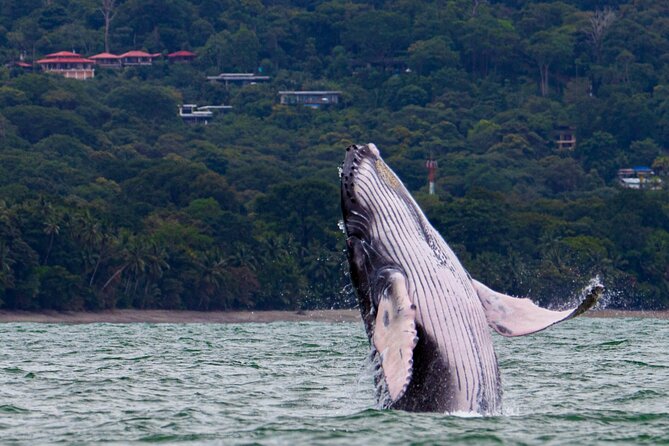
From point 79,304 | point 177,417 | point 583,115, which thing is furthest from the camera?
point 583,115

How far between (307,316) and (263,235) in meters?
11.2

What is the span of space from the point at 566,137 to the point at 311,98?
3203cm

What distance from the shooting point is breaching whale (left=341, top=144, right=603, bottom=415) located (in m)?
13.9

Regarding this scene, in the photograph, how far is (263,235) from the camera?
112m

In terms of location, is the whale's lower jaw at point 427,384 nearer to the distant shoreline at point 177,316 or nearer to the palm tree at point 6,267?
the distant shoreline at point 177,316

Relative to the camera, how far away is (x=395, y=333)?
13352mm

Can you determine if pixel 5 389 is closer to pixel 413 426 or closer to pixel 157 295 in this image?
pixel 413 426

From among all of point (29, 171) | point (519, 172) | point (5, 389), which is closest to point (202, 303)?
point (29, 171)

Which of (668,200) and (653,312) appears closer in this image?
(653,312)

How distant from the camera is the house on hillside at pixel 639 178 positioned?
15275 cm

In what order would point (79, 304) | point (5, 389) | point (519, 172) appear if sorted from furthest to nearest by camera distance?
1. point (519, 172)
2. point (79, 304)
3. point (5, 389)

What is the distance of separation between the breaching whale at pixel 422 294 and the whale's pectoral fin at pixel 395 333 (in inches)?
0.8

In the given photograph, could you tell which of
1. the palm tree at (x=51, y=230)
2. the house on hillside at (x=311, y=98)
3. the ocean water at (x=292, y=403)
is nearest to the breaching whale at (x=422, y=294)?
the ocean water at (x=292, y=403)

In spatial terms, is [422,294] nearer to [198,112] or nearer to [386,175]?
[386,175]
